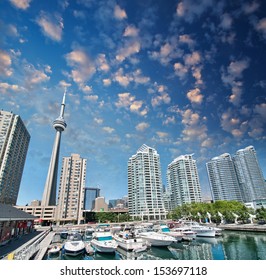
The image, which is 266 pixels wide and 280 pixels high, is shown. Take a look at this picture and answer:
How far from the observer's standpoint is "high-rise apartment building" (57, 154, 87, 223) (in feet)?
137

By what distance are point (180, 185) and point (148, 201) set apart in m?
15.6

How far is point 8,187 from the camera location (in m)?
41.3

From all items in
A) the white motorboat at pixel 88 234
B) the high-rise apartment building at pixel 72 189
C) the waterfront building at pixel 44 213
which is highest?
the high-rise apartment building at pixel 72 189

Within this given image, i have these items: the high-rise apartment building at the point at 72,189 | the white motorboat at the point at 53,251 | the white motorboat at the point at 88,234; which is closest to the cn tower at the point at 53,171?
the high-rise apartment building at the point at 72,189

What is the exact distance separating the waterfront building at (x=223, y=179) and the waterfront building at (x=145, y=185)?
31.5 metres

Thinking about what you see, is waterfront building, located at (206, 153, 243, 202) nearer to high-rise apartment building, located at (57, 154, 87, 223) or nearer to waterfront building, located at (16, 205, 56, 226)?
high-rise apartment building, located at (57, 154, 87, 223)

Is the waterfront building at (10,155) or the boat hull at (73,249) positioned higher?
the waterfront building at (10,155)

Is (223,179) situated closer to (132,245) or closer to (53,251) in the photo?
(132,245)

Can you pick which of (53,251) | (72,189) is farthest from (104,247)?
(72,189)

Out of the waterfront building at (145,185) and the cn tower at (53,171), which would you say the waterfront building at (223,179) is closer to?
the waterfront building at (145,185)

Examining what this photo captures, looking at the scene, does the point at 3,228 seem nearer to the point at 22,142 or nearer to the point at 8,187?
the point at 8,187

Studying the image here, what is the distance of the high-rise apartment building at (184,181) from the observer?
6028cm

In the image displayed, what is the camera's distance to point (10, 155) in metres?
41.5

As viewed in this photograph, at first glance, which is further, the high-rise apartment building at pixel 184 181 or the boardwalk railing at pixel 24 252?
the high-rise apartment building at pixel 184 181
